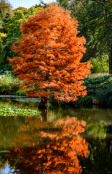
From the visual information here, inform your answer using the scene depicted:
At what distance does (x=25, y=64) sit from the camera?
13.5 meters

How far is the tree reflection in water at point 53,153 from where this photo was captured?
4.95 m

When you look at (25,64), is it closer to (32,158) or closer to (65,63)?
(65,63)

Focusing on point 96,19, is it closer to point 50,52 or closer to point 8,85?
point 8,85

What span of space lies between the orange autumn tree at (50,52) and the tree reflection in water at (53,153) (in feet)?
17.2

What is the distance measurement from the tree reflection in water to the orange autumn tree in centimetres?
525

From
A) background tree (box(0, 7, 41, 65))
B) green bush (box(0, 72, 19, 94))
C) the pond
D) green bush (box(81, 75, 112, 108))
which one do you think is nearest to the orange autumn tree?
green bush (box(81, 75, 112, 108))

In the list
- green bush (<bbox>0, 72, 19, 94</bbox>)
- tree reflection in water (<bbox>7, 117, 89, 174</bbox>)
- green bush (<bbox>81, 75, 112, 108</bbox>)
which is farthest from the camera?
green bush (<bbox>0, 72, 19, 94</bbox>)

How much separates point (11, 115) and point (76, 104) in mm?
6506

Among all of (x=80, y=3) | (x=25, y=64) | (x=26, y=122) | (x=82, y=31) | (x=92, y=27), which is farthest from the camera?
(x=82, y=31)

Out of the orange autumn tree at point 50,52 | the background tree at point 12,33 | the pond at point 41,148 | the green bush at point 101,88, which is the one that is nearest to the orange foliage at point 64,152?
the pond at point 41,148

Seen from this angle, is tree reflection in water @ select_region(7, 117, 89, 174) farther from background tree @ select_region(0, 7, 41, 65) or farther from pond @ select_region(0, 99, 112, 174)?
background tree @ select_region(0, 7, 41, 65)

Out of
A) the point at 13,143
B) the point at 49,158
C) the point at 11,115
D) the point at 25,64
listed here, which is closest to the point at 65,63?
the point at 25,64

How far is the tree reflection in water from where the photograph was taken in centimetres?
495

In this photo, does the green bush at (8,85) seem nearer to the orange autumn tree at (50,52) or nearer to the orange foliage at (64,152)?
the orange autumn tree at (50,52)
